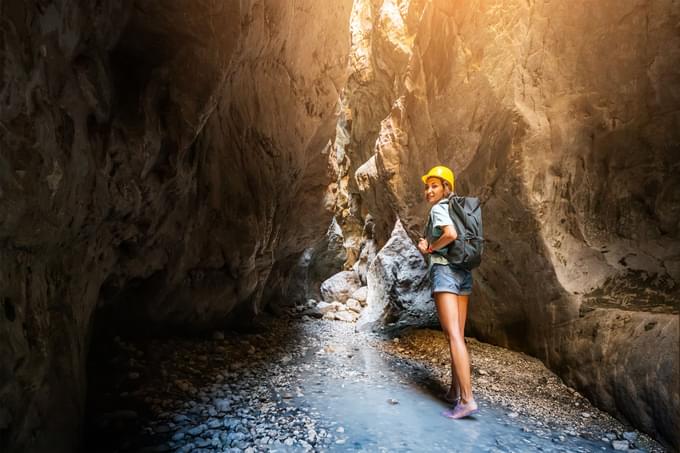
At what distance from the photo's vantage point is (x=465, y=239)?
412 centimetres

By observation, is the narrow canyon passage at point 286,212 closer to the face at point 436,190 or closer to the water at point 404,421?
the water at point 404,421

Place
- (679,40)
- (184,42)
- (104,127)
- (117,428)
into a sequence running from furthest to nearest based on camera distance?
1. (679,40)
2. (184,42)
3. (117,428)
4. (104,127)

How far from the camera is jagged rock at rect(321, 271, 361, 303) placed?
48.0 feet

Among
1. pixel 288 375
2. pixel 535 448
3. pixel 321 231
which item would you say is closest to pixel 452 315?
pixel 535 448

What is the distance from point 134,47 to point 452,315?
379 centimetres

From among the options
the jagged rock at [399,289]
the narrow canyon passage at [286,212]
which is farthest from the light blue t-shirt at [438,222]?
the jagged rock at [399,289]

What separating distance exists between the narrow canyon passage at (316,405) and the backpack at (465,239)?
5.05 feet

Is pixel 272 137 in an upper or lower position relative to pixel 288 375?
upper

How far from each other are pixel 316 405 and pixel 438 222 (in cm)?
225

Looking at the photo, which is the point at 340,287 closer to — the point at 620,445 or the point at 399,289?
Answer: the point at 399,289

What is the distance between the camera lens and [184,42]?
351cm

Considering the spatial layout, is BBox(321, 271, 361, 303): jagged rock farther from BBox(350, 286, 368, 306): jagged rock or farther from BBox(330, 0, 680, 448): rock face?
BBox(330, 0, 680, 448): rock face

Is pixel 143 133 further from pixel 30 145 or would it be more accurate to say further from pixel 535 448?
pixel 535 448

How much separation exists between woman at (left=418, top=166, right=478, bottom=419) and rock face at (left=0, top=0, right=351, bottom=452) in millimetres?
2690
